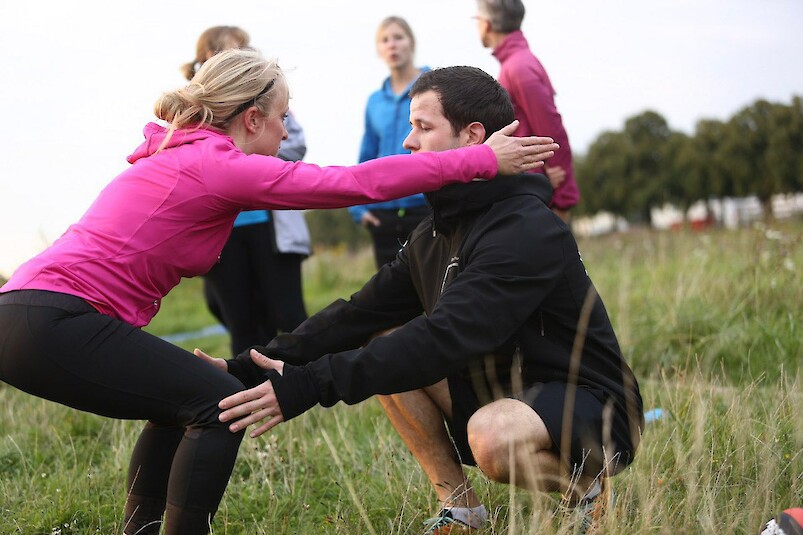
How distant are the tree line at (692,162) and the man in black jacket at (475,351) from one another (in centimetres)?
2607

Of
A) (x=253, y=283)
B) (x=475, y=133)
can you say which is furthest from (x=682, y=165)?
(x=475, y=133)

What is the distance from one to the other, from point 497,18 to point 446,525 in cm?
303

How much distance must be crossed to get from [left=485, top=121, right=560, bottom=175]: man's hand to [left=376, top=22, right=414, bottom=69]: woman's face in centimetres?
285

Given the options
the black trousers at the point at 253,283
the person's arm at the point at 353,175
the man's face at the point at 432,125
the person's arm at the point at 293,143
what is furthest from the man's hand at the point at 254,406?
the person's arm at the point at 293,143

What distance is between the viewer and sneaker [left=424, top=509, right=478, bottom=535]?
298cm

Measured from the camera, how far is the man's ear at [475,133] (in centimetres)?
Result: 311

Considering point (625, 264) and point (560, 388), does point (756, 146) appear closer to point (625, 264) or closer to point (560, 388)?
point (625, 264)

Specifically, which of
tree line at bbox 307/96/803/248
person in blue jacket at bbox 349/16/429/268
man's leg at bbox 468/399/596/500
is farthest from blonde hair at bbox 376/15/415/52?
tree line at bbox 307/96/803/248

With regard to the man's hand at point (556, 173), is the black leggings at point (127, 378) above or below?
below

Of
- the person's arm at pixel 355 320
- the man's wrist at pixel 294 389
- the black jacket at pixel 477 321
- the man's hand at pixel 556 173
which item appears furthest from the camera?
the man's hand at pixel 556 173

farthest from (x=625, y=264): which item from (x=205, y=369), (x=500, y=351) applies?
(x=205, y=369)

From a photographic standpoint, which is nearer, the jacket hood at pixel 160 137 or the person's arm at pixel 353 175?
the person's arm at pixel 353 175

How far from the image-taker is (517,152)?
112 inches

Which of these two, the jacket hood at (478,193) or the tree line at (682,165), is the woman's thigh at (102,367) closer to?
the jacket hood at (478,193)
